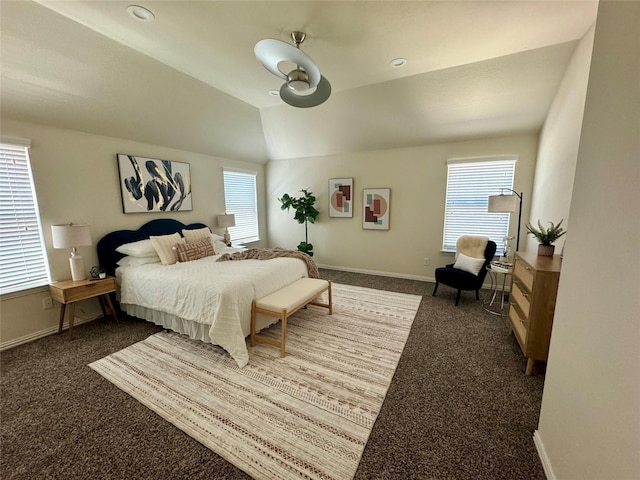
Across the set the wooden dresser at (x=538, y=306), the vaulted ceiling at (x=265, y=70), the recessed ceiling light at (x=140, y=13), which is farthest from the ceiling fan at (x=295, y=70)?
the wooden dresser at (x=538, y=306)

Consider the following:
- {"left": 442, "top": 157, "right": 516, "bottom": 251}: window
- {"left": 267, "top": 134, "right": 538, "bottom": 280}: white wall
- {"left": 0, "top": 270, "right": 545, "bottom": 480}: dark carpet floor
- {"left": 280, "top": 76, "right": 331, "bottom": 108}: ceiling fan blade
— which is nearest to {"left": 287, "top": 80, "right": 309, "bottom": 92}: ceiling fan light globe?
{"left": 280, "top": 76, "right": 331, "bottom": 108}: ceiling fan blade

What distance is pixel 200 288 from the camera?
8.19 feet

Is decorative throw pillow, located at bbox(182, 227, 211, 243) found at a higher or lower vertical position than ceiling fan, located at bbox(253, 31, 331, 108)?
lower

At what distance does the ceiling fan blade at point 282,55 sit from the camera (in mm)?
1671

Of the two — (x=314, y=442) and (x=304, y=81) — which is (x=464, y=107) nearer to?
(x=304, y=81)

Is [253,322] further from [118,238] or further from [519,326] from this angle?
[519,326]

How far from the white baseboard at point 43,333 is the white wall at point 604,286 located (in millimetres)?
4528

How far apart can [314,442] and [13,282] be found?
3504mm

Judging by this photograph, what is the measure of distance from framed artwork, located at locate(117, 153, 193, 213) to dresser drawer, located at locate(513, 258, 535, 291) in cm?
472

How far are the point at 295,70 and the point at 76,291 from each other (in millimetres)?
3201

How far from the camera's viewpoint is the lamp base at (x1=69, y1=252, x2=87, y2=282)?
288cm

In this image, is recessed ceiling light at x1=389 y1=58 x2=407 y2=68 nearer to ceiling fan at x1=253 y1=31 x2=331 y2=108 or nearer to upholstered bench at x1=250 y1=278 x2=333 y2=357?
ceiling fan at x1=253 y1=31 x2=331 y2=108

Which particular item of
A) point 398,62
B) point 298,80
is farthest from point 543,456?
point 398,62

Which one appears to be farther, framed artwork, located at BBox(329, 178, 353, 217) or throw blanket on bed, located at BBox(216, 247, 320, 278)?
framed artwork, located at BBox(329, 178, 353, 217)
